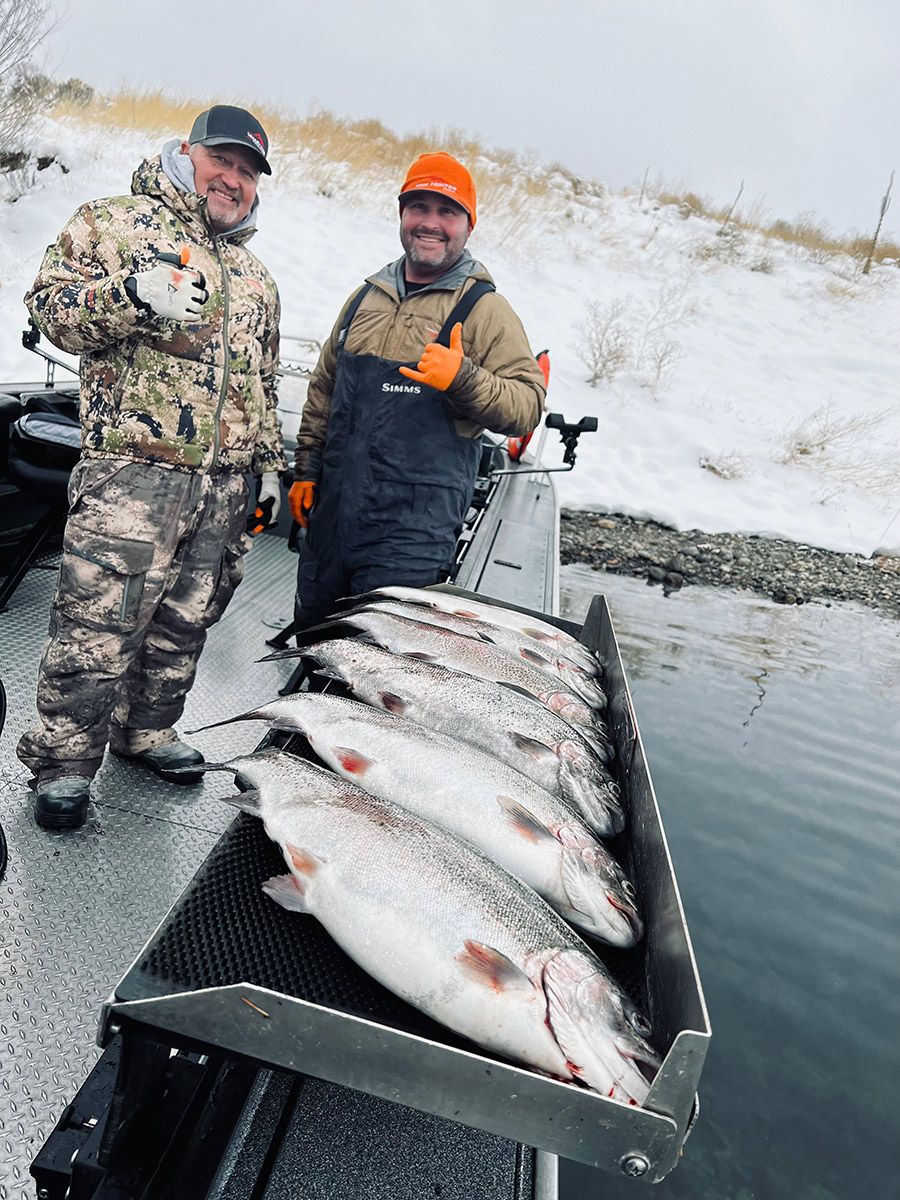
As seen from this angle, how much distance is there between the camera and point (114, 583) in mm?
2406

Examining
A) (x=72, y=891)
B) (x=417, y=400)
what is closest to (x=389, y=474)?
(x=417, y=400)

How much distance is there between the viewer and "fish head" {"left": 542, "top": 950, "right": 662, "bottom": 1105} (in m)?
1.12

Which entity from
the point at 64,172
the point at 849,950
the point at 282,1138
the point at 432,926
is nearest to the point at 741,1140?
the point at 849,950

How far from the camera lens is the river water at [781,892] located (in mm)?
2754

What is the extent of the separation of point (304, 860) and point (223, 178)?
2.08 meters

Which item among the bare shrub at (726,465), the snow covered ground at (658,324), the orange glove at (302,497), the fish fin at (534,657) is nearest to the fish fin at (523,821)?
the fish fin at (534,657)

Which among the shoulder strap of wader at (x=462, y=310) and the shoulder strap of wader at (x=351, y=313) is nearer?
the shoulder strap of wader at (x=462, y=310)

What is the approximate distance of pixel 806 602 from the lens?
923 cm

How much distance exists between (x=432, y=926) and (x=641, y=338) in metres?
17.3

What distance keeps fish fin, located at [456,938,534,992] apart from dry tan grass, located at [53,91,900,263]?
793 inches

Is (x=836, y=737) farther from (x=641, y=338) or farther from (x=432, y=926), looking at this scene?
(x=641, y=338)

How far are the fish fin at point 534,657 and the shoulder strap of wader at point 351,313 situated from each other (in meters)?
1.39

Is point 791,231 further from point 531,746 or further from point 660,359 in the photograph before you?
point 531,746

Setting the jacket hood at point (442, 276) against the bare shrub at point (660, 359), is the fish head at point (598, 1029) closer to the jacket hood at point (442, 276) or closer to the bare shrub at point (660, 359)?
the jacket hood at point (442, 276)
